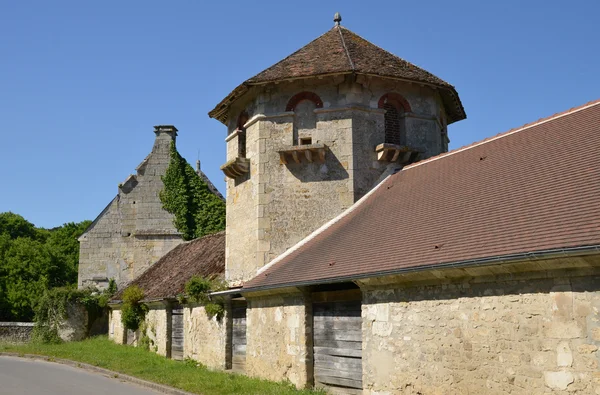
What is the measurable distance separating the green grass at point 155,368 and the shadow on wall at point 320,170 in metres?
4.97

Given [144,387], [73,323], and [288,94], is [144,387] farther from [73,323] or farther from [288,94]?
[73,323]

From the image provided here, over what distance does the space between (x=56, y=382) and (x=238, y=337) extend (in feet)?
14.9

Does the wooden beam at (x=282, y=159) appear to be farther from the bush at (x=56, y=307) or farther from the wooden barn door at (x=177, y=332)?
the bush at (x=56, y=307)

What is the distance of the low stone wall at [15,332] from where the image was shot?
98.5 feet

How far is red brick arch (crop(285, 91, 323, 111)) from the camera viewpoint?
15.4 meters

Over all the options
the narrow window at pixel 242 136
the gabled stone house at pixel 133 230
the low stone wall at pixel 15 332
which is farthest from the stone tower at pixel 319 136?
the low stone wall at pixel 15 332

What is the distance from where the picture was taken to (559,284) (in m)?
7.36

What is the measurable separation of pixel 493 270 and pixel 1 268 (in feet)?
126

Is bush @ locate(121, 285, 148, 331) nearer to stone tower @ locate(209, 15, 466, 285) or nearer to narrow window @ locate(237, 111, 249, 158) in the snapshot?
stone tower @ locate(209, 15, 466, 285)

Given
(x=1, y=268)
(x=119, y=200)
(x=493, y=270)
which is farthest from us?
(x=1, y=268)

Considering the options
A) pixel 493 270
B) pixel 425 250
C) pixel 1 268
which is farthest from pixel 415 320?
pixel 1 268

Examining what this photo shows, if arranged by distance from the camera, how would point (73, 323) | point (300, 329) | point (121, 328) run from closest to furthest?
point (300, 329) < point (121, 328) < point (73, 323)

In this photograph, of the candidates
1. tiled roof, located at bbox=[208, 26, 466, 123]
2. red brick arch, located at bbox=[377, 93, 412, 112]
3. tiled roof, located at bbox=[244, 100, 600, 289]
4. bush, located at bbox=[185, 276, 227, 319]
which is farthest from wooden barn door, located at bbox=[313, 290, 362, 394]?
red brick arch, located at bbox=[377, 93, 412, 112]

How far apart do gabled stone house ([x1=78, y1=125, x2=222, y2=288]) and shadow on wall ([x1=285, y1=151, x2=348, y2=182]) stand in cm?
1453
